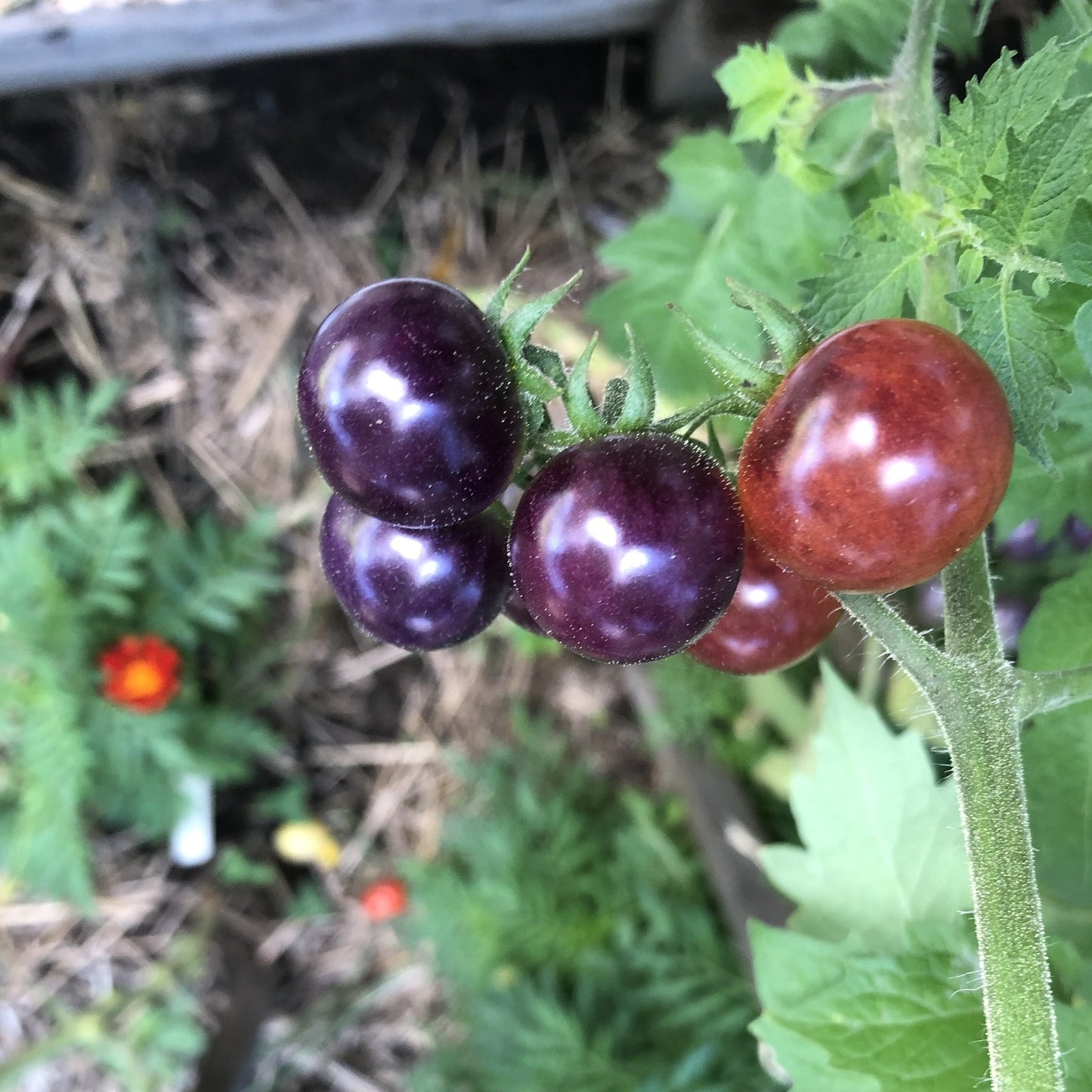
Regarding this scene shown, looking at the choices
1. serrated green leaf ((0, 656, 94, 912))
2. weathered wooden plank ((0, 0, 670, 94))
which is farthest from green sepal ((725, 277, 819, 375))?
serrated green leaf ((0, 656, 94, 912))

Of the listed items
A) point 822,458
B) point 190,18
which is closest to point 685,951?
point 822,458

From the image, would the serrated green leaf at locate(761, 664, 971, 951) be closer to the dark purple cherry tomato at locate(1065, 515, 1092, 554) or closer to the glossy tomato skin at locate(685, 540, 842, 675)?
the glossy tomato skin at locate(685, 540, 842, 675)

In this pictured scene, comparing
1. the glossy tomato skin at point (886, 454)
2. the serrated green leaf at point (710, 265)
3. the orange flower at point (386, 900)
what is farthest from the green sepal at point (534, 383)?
the orange flower at point (386, 900)

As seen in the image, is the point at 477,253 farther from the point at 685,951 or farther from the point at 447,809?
the point at 685,951

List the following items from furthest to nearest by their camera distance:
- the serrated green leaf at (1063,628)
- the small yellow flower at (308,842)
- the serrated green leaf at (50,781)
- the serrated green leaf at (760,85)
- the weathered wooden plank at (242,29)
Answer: the small yellow flower at (308,842) → the serrated green leaf at (50,781) → the weathered wooden plank at (242,29) → the serrated green leaf at (1063,628) → the serrated green leaf at (760,85)

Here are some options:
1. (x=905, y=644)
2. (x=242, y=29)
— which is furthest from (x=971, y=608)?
(x=242, y=29)

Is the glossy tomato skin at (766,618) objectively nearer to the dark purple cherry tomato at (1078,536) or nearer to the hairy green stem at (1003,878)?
the hairy green stem at (1003,878)
